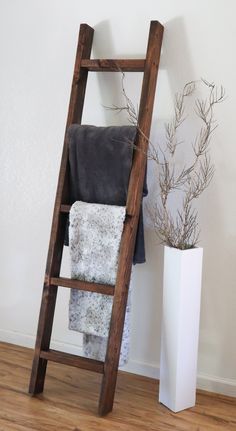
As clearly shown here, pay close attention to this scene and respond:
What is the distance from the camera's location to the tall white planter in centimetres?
189

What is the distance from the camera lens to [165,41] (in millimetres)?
2100

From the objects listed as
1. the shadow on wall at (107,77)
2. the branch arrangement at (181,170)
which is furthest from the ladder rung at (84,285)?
the shadow on wall at (107,77)

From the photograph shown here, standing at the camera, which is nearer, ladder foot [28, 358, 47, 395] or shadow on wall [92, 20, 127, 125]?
ladder foot [28, 358, 47, 395]

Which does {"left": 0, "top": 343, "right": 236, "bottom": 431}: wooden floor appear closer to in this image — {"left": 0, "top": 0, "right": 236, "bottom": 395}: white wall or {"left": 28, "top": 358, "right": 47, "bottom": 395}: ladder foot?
{"left": 28, "top": 358, "right": 47, "bottom": 395}: ladder foot

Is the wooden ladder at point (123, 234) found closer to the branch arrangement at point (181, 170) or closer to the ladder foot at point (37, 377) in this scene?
the ladder foot at point (37, 377)

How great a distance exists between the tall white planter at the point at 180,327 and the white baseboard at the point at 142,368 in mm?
162

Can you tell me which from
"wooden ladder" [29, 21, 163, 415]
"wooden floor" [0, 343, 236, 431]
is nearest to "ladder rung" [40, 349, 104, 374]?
"wooden ladder" [29, 21, 163, 415]

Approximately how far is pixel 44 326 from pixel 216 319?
0.78 m

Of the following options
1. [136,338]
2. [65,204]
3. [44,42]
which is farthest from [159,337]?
[44,42]

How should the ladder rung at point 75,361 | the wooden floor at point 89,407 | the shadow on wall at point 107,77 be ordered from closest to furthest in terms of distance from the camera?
the wooden floor at point 89,407 < the ladder rung at point 75,361 < the shadow on wall at point 107,77

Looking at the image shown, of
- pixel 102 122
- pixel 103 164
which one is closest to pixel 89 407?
pixel 103 164

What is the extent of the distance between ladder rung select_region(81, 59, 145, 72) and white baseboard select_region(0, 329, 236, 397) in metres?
1.39

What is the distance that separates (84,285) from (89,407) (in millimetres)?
509

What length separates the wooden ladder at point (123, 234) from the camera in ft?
6.29
